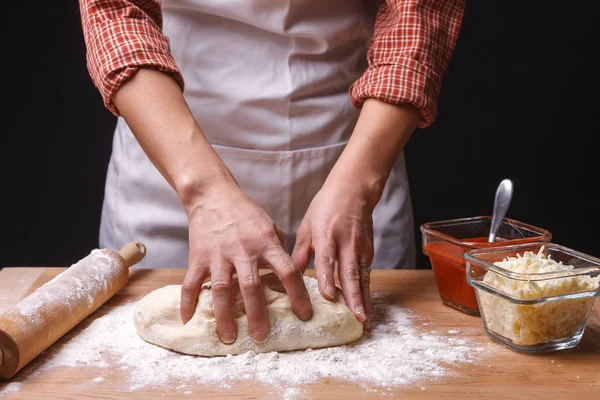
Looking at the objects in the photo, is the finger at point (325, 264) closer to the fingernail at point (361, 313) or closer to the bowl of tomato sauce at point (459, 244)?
the fingernail at point (361, 313)

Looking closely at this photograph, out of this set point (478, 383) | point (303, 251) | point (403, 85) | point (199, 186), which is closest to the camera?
point (478, 383)

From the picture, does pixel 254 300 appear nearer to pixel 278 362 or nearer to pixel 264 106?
pixel 278 362

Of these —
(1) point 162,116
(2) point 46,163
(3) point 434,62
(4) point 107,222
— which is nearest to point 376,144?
(3) point 434,62

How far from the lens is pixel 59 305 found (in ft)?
4.52

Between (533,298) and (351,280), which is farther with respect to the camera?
(351,280)

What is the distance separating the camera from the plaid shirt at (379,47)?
151 cm

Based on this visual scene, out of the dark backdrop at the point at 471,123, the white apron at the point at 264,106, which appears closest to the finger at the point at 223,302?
the white apron at the point at 264,106

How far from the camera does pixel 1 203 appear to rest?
2922 millimetres

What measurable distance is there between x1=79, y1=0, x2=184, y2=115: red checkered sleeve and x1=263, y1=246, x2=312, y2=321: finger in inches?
19.3

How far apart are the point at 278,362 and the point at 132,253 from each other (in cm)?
61

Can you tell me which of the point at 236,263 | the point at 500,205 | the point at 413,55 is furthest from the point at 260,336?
the point at 413,55

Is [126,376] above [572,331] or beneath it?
beneath

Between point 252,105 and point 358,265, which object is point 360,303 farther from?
point 252,105

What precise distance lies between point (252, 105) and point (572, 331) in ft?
3.16
